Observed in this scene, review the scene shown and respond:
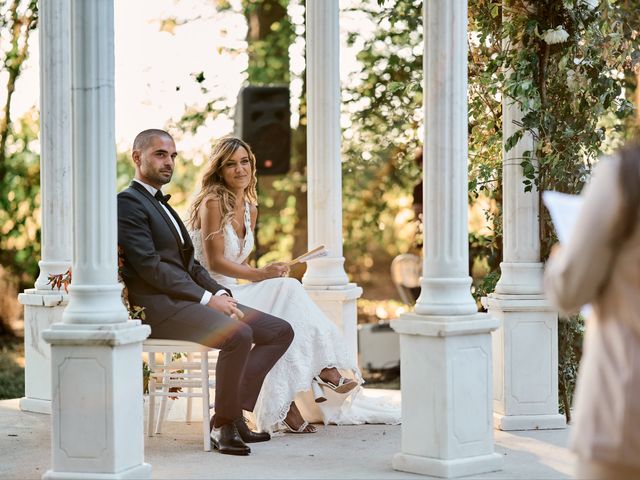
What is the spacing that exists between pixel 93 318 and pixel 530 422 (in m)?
2.64

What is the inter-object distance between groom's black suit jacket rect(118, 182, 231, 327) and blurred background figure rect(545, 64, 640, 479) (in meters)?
→ 3.05

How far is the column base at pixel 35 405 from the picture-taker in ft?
22.9

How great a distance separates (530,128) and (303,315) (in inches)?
62.1

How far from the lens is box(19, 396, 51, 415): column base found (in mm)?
6965

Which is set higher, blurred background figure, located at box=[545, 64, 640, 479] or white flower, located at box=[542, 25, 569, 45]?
white flower, located at box=[542, 25, 569, 45]

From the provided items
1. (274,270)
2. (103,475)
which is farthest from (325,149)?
(103,475)

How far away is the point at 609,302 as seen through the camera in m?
2.63

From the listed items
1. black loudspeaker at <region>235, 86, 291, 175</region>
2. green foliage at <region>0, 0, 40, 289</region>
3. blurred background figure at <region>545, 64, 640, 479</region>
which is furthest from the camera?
green foliage at <region>0, 0, 40, 289</region>

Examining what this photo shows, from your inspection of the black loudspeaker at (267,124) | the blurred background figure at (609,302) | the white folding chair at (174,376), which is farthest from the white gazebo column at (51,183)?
the blurred background figure at (609,302)

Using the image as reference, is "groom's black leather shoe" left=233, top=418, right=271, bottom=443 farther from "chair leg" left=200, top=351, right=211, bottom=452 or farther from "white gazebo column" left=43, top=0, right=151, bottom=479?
"white gazebo column" left=43, top=0, right=151, bottom=479

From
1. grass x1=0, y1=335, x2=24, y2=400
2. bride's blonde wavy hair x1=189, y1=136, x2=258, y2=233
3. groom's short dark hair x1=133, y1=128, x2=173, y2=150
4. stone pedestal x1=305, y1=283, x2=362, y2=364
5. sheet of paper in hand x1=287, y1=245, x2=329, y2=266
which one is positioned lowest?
grass x1=0, y1=335, x2=24, y2=400

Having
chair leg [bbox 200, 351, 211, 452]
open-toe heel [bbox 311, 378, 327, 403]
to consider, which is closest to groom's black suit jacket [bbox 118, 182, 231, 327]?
chair leg [bbox 200, 351, 211, 452]

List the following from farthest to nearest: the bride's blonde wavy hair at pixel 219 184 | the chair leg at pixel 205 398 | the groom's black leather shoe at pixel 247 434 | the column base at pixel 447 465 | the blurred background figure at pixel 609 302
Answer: the bride's blonde wavy hair at pixel 219 184 → the groom's black leather shoe at pixel 247 434 → the chair leg at pixel 205 398 → the column base at pixel 447 465 → the blurred background figure at pixel 609 302

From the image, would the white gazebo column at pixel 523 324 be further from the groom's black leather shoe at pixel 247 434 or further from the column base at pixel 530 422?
the groom's black leather shoe at pixel 247 434
